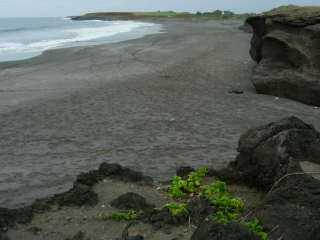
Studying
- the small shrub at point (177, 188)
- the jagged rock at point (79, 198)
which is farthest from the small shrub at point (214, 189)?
the jagged rock at point (79, 198)

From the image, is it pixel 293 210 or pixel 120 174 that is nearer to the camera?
pixel 293 210

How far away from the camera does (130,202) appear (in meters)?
6.12

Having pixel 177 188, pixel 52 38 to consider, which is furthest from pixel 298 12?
pixel 52 38

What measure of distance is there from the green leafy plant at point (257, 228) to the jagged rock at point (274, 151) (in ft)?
3.23

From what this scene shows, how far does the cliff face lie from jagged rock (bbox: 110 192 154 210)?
7991mm

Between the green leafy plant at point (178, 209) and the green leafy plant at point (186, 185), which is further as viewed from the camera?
the green leafy plant at point (186, 185)

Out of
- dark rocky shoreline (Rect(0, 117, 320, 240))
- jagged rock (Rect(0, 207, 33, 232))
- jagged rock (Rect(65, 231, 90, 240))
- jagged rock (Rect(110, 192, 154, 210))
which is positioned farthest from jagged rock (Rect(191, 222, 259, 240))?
jagged rock (Rect(0, 207, 33, 232))

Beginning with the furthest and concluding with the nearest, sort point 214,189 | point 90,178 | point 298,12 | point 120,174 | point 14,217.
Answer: point 298,12, point 120,174, point 90,178, point 214,189, point 14,217

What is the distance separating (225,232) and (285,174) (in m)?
1.85

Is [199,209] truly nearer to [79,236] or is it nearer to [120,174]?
[79,236]

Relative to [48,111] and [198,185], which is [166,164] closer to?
[198,185]

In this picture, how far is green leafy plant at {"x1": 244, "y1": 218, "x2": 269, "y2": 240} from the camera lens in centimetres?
462

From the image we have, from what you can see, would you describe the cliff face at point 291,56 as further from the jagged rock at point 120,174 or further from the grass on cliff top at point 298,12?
the jagged rock at point 120,174

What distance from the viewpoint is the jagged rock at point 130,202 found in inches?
239
